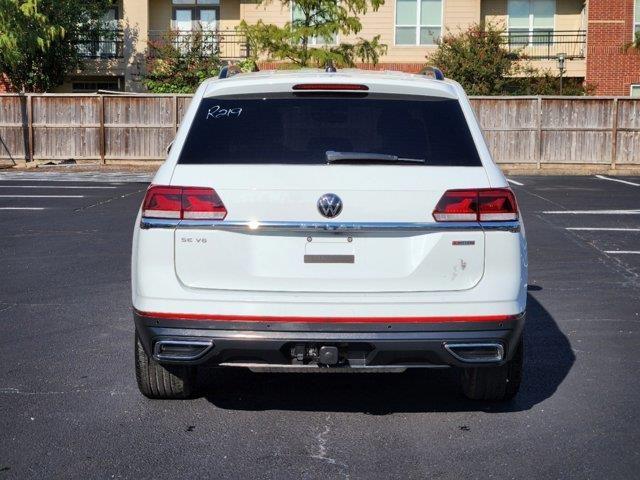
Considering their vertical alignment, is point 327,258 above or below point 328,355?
above

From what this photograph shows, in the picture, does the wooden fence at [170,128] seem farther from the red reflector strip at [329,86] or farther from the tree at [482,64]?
the red reflector strip at [329,86]

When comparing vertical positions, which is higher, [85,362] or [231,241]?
[231,241]

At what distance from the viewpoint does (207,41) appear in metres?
38.8

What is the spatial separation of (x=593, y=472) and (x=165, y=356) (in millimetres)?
2083

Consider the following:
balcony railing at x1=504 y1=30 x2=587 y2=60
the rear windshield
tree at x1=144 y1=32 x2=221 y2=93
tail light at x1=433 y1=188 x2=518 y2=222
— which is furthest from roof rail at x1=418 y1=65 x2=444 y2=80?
balcony railing at x1=504 y1=30 x2=587 y2=60

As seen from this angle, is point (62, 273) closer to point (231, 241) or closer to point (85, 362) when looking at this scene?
point (85, 362)

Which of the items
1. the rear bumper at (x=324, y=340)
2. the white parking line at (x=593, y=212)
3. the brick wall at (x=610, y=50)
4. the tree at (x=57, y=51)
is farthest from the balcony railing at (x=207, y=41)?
the rear bumper at (x=324, y=340)

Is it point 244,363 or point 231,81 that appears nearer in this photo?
point 244,363

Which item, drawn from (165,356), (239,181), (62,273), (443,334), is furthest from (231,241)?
(62,273)

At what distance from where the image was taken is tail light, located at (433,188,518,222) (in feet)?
16.9

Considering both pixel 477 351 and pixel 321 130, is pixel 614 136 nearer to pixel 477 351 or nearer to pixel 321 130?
pixel 321 130

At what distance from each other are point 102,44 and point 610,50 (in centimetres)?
1848

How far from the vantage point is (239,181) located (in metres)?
5.16

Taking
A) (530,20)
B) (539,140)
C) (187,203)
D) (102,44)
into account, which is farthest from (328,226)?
(102,44)
